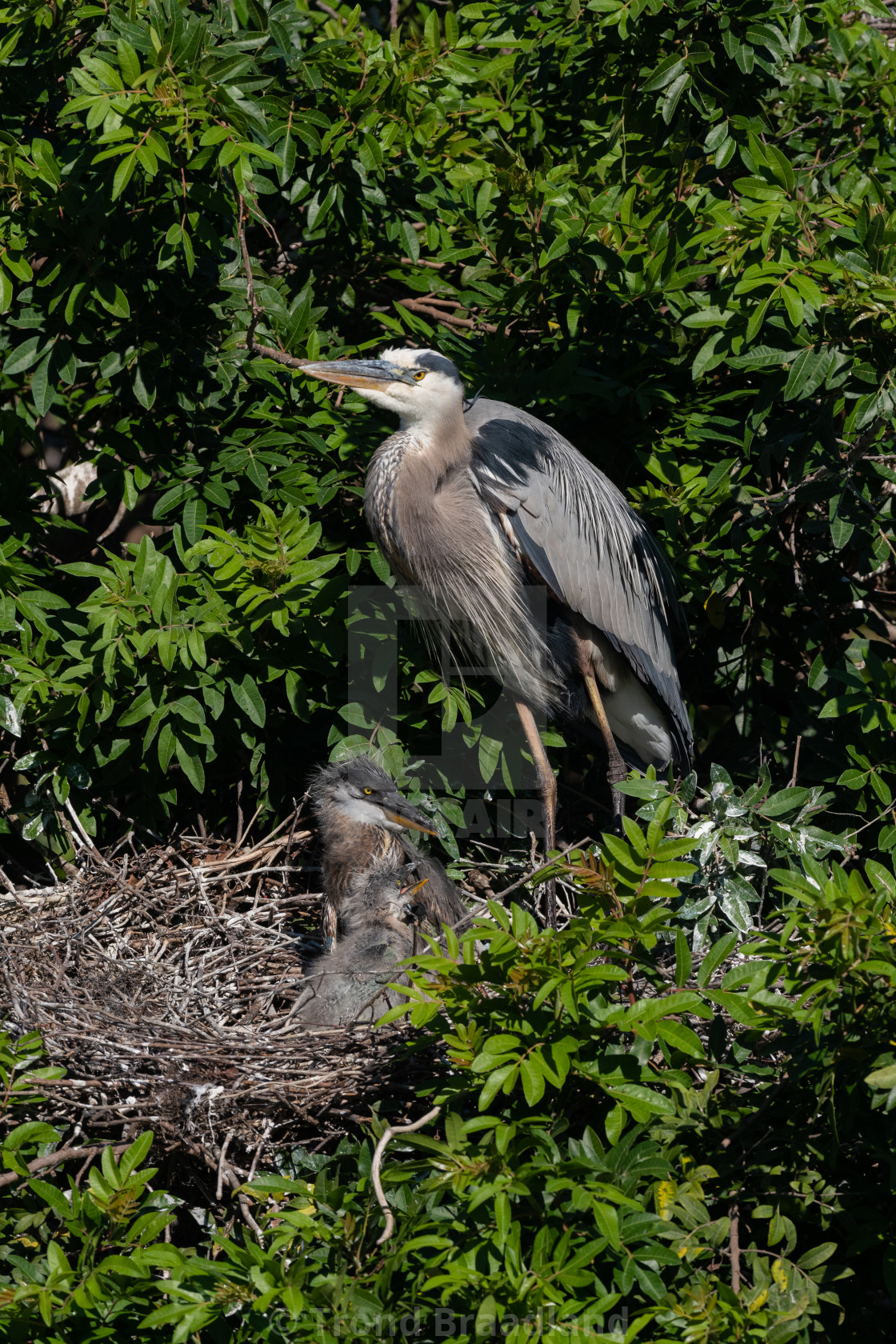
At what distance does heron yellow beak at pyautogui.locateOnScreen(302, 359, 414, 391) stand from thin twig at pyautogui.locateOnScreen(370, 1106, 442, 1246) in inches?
77.7

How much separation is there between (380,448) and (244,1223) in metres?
2.06

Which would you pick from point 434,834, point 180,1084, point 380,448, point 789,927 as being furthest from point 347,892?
point 789,927

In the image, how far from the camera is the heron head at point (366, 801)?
Result: 3295 millimetres

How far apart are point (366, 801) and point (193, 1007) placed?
0.72 metres

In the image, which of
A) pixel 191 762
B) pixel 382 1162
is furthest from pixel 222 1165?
pixel 191 762

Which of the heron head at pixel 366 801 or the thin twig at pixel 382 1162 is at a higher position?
the thin twig at pixel 382 1162

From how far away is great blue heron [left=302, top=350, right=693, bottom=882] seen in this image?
340 cm

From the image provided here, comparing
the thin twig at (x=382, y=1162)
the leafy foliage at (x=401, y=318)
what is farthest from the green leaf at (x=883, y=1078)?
the leafy foliage at (x=401, y=318)

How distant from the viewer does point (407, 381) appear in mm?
3361

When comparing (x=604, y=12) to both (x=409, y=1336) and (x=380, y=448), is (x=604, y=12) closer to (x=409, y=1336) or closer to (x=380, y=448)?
(x=380, y=448)

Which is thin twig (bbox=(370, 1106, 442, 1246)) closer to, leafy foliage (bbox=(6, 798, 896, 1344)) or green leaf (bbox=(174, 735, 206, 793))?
leafy foliage (bbox=(6, 798, 896, 1344))

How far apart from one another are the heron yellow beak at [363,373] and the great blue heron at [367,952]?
1358 mm

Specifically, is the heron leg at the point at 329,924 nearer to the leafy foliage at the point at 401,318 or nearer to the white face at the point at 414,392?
the leafy foliage at the point at 401,318

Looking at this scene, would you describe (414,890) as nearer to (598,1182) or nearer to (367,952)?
(367,952)
